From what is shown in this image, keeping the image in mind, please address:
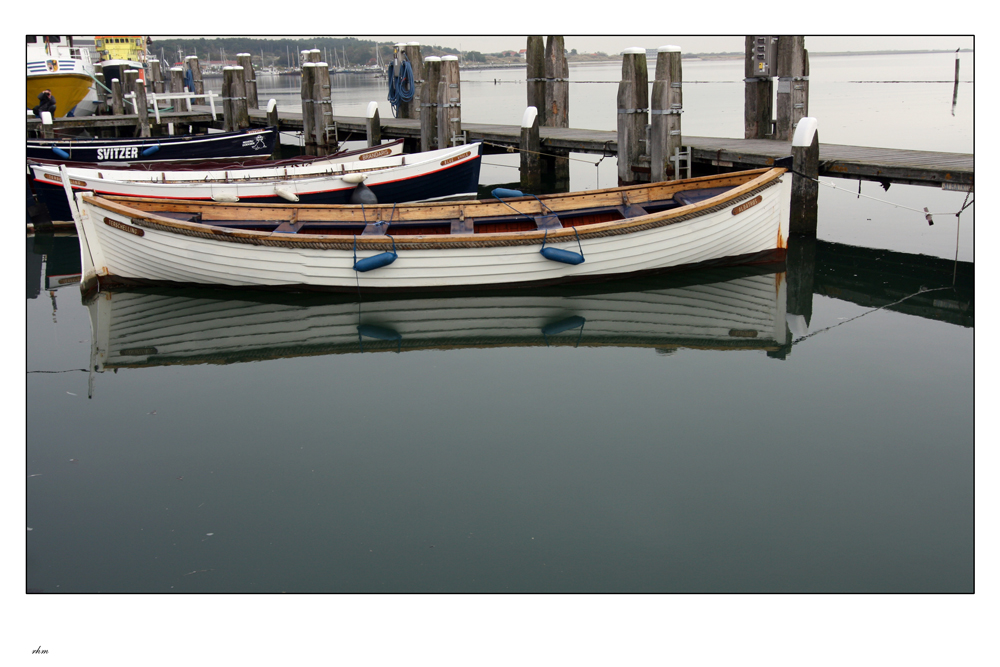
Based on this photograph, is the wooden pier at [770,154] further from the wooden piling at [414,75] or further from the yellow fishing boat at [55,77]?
the yellow fishing boat at [55,77]

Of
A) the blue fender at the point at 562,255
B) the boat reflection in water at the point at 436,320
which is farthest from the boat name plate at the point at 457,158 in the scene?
the blue fender at the point at 562,255

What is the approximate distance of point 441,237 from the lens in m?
9.87

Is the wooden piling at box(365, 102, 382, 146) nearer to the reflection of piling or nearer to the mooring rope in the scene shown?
the reflection of piling

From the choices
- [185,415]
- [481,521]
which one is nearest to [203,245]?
[185,415]

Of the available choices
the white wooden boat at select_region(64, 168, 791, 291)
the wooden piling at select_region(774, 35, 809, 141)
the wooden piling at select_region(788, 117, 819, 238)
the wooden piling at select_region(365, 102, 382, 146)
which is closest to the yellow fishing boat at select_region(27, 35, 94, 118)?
the wooden piling at select_region(365, 102, 382, 146)

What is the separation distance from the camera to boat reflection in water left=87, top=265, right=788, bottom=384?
8.41 metres

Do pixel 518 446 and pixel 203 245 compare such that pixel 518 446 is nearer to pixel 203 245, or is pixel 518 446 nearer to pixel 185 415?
pixel 185 415

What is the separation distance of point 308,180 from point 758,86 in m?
7.37

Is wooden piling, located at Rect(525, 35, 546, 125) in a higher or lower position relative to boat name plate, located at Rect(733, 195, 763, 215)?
higher

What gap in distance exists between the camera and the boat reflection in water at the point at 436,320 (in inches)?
331

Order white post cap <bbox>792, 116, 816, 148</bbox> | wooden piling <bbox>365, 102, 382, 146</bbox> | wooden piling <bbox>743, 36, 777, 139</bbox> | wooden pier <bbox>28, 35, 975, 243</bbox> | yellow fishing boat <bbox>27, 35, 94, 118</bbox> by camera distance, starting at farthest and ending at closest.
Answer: yellow fishing boat <bbox>27, 35, 94, 118</bbox>
wooden piling <bbox>365, 102, 382, 146</bbox>
wooden piling <bbox>743, 36, 777, 139</bbox>
wooden pier <bbox>28, 35, 975, 243</bbox>
white post cap <bbox>792, 116, 816, 148</bbox>

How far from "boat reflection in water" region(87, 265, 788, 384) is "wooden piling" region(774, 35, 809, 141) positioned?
12.0 ft

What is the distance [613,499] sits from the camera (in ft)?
17.2

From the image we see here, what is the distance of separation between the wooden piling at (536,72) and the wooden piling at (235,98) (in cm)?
1004
